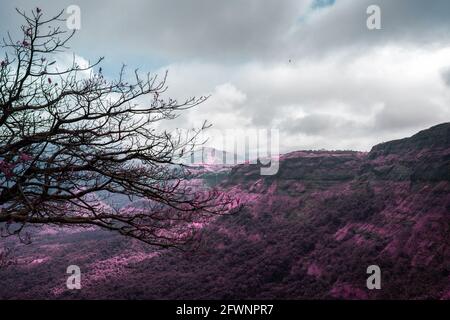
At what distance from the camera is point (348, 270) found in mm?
28422

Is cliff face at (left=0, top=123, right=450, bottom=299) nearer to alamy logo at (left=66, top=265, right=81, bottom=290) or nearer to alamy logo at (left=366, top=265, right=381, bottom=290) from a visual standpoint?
alamy logo at (left=366, top=265, right=381, bottom=290)

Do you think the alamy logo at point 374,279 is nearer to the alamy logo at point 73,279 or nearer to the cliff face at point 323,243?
the cliff face at point 323,243

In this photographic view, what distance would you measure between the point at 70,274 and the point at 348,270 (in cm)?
3317

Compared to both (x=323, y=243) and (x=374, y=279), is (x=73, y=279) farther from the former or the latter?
(x=374, y=279)

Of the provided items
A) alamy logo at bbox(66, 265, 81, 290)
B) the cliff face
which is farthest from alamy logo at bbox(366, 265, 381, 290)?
alamy logo at bbox(66, 265, 81, 290)

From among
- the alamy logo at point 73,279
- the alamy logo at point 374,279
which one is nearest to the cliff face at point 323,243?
the alamy logo at point 374,279

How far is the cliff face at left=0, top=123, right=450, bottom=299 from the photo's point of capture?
26.5 metres

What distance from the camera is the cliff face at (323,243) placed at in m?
26.5

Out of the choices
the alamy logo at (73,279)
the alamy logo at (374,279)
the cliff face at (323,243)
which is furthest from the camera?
the alamy logo at (73,279)

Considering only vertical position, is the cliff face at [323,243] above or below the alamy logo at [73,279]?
above
